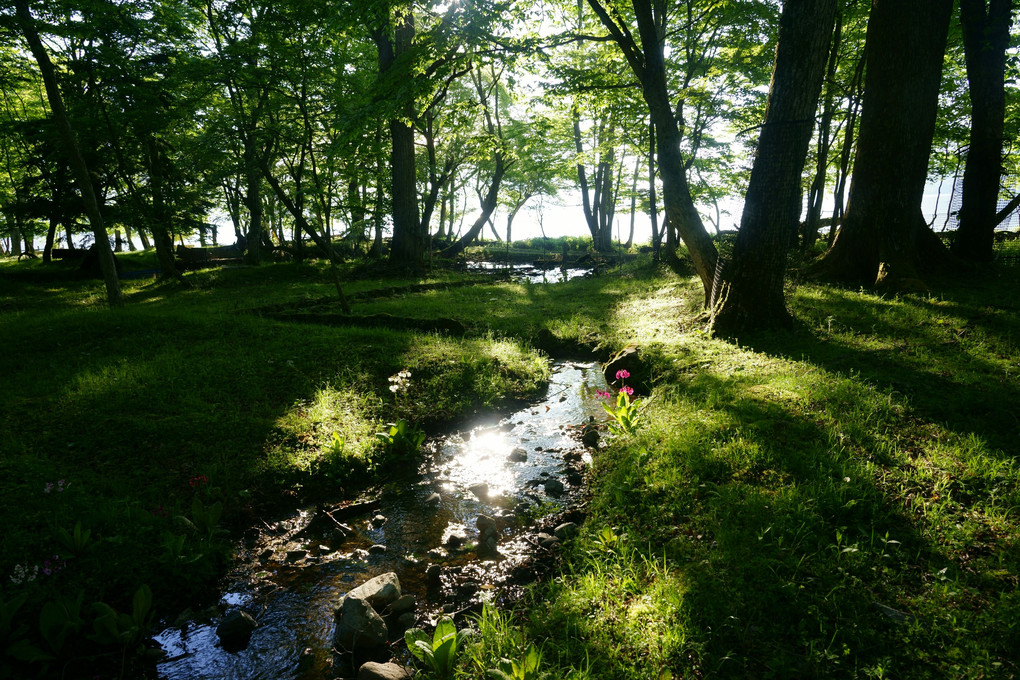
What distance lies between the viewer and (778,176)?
6.08m

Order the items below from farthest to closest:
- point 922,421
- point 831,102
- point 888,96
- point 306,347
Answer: point 831,102 < point 888,96 < point 306,347 < point 922,421

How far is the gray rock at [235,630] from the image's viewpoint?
2.75 meters

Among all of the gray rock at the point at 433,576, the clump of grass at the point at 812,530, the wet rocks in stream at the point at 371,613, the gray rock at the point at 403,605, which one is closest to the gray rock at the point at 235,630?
the wet rocks in stream at the point at 371,613

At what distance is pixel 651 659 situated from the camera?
2238 mm

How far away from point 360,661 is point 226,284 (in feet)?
54.2

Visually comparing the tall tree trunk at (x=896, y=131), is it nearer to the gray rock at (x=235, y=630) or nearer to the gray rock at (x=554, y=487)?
the gray rock at (x=554, y=487)

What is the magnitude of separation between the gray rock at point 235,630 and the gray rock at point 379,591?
64cm

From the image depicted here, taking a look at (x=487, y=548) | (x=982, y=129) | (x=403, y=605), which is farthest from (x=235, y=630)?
(x=982, y=129)

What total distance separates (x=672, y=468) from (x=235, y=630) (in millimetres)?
3375

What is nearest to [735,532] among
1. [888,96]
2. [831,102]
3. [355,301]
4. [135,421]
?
[135,421]

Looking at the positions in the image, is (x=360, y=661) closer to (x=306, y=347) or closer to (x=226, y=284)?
(x=306, y=347)

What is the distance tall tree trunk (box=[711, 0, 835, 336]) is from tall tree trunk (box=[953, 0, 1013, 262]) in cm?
516

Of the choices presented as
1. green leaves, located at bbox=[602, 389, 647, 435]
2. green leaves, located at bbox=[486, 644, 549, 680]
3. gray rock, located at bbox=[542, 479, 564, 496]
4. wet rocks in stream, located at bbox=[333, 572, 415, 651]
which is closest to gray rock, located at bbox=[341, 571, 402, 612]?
wet rocks in stream, located at bbox=[333, 572, 415, 651]

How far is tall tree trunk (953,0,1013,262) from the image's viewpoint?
803 cm
